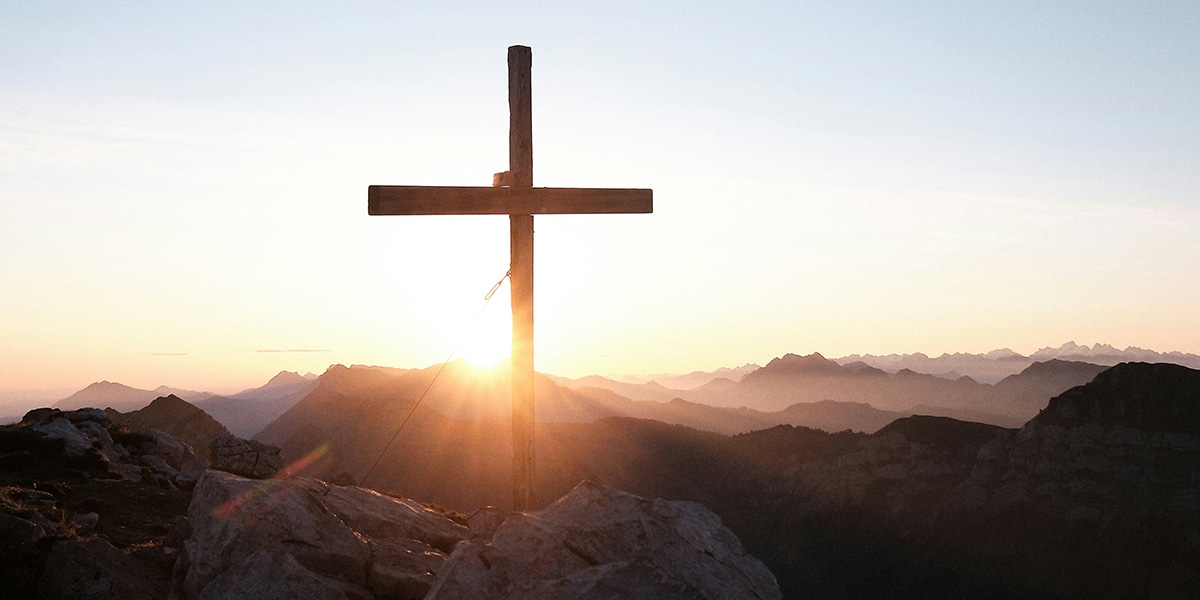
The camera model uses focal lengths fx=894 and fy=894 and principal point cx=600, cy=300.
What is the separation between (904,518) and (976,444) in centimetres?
982

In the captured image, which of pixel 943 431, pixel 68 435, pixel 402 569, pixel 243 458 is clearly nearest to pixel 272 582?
pixel 402 569

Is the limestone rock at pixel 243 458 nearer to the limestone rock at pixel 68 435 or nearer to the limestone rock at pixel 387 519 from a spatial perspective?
the limestone rock at pixel 68 435

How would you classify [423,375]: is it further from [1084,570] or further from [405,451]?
[1084,570]

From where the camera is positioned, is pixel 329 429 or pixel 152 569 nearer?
pixel 152 569

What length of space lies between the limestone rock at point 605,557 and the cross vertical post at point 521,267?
6.54 feet

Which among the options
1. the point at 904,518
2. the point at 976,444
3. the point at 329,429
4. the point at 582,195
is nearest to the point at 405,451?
the point at 329,429

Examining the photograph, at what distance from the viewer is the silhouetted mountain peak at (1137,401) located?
76.2 metres

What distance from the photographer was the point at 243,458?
16.5 meters

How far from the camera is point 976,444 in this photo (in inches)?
3324

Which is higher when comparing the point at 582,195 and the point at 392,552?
the point at 582,195

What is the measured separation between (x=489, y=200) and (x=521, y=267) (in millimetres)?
966

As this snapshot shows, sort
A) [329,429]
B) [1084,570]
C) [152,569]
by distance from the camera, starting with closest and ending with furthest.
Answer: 1. [152,569]
2. [1084,570]
3. [329,429]

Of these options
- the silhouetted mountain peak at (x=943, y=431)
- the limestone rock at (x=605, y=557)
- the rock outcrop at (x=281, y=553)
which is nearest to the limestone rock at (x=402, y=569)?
the rock outcrop at (x=281, y=553)

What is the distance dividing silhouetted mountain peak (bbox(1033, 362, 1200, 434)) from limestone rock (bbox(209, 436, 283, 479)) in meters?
77.9
